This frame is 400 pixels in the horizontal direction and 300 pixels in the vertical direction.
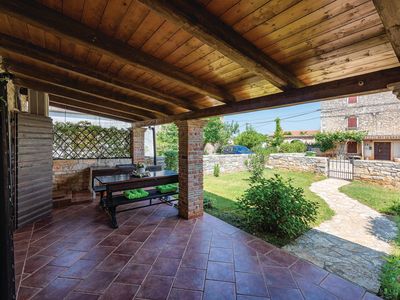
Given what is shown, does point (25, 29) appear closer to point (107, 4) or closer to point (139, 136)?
point (107, 4)

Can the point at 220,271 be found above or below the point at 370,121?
below

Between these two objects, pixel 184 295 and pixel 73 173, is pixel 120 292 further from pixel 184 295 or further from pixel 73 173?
pixel 73 173

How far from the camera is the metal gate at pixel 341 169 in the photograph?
8875 millimetres

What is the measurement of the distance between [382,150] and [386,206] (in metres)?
13.3

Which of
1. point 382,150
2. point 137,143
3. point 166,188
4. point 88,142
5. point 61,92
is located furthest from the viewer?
point 382,150

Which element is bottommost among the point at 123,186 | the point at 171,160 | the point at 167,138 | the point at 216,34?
the point at 123,186

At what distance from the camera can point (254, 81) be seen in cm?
262

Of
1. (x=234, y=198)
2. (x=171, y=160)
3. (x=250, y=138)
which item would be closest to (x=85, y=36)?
(x=234, y=198)

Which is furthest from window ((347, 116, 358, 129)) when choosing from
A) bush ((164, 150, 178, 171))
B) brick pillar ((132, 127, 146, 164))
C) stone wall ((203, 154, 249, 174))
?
brick pillar ((132, 127, 146, 164))

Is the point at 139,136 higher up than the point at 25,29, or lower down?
lower down

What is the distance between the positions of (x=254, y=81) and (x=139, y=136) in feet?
17.8

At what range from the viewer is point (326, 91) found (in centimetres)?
217

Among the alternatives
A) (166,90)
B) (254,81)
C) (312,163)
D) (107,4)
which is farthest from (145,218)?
(312,163)

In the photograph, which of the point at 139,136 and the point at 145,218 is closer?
the point at 145,218
